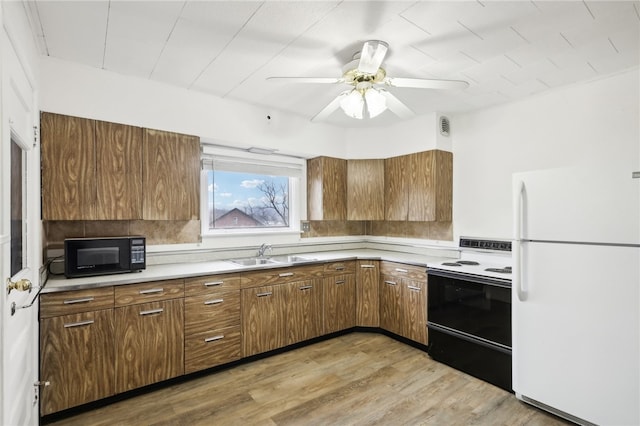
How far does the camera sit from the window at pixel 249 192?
339 cm

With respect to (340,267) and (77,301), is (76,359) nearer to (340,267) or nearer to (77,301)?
(77,301)

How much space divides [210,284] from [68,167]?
1.35 m

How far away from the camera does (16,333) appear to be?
1497mm

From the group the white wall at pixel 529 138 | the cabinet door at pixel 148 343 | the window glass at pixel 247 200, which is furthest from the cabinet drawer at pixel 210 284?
the white wall at pixel 529 138

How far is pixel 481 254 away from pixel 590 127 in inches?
56.4

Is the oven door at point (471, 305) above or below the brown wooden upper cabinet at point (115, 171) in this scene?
below

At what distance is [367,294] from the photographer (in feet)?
11.8

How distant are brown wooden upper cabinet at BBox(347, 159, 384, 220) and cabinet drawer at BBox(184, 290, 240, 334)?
1.89 metres

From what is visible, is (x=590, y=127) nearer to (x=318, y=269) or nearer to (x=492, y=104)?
(x=492, y=104)

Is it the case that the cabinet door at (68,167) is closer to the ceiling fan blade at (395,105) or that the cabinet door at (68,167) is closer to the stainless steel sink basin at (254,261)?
the stainless steel sink basin at (254,261)

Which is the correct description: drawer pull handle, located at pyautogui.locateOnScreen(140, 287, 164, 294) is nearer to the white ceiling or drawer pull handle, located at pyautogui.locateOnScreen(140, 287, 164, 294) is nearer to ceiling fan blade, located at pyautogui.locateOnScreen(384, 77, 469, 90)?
the white ceiling

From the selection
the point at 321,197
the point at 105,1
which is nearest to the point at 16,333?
the point at 105,1

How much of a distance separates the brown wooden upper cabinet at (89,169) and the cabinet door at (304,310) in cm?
160

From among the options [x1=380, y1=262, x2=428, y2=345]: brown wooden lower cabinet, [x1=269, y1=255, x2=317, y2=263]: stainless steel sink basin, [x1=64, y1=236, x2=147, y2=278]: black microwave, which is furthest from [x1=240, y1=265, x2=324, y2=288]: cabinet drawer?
[x1=64, y1=236, x2=147, y2=278]: black microwave
